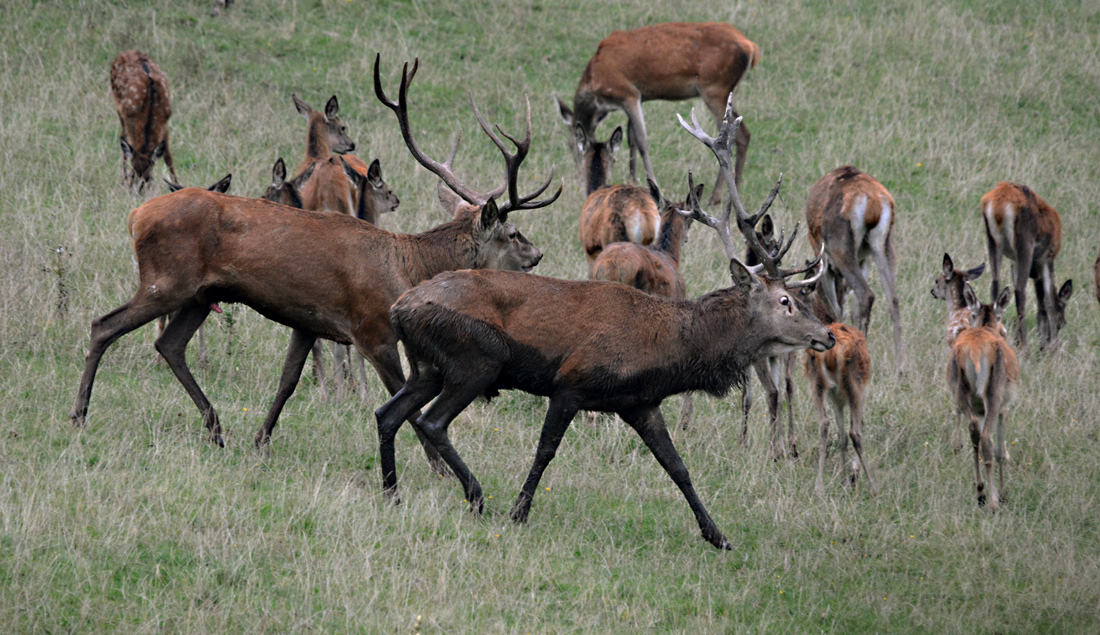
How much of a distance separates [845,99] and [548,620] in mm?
12007

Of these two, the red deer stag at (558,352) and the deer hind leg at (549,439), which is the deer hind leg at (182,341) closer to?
the red deer stag at (558,352)

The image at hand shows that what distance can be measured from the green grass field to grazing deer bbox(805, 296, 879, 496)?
0.23 metres

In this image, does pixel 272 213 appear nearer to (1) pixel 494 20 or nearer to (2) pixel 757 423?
(2) pixel 757 423

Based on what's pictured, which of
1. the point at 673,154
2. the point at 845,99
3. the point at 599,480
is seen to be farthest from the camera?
the point at 845,99

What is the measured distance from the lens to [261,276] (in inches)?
285

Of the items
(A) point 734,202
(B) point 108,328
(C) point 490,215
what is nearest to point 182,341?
(B) point 108,328

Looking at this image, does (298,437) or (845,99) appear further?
(845,99)

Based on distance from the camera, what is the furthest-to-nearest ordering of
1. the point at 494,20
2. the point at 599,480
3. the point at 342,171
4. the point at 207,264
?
the point at 494,20, the point at 342,171, the point at 599,480, the point at 207,264

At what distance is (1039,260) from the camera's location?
38.5 feet

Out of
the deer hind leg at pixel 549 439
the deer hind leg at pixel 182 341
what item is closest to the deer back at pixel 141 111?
the deer hind leg at pixel 182 341

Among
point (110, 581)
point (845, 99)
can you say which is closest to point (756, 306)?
point (110, 581)

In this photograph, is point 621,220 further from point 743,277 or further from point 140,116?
point 140,116

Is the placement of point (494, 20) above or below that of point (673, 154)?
above

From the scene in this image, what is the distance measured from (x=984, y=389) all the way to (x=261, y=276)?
4797mm
